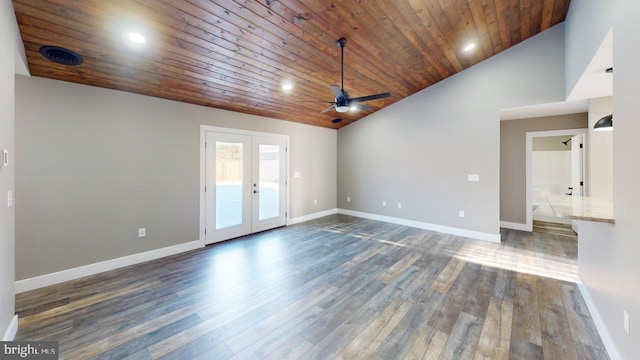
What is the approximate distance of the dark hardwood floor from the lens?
1.93 meters

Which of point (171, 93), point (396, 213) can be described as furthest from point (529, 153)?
point (171, 93)

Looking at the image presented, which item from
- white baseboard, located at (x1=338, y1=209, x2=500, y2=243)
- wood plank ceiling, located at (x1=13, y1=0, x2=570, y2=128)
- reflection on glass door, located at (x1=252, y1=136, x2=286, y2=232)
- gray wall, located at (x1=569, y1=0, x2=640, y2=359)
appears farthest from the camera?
reflection on glass door, located at (x1=252, y1=136, x2=286, y2=232)

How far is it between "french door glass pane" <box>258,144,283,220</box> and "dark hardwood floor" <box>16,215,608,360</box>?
1491 millimetres

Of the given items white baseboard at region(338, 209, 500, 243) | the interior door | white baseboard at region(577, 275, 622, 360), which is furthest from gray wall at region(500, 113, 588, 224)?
white baseboard at region(577, 275, 622, 360)

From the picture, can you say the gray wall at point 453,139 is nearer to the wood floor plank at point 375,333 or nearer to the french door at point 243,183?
the french door at point 243,183

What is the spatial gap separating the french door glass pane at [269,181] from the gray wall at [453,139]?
239 cm

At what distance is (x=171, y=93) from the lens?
370 cm

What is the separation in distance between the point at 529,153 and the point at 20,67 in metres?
8.34

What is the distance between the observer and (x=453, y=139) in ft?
16.6

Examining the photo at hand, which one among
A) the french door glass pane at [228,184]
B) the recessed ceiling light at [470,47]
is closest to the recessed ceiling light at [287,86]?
the french door glass pane at [228,184]

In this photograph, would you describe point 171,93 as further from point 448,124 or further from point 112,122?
point 448,124

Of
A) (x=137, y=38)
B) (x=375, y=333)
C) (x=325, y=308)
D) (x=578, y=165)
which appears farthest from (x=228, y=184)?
(x=578, y=165)

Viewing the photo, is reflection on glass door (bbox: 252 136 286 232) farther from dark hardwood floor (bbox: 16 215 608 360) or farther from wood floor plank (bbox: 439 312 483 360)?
wood floor plank (bbox: 439 312 483 360)

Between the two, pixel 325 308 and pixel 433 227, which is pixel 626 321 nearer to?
pixel 325 308
